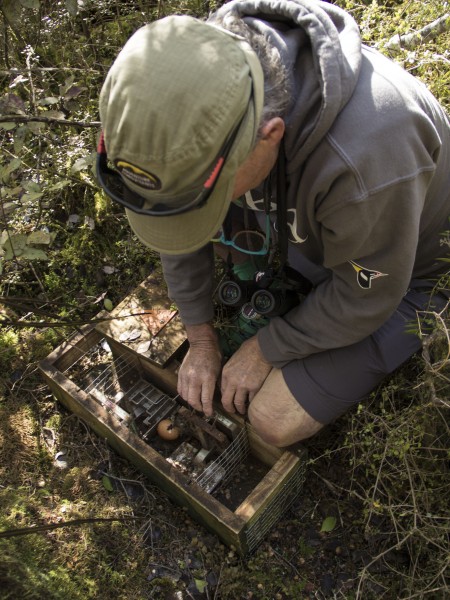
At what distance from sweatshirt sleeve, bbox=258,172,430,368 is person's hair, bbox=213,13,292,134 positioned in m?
0.35

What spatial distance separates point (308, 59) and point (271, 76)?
0.18 m

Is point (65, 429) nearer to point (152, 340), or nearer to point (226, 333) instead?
point (152, 340)

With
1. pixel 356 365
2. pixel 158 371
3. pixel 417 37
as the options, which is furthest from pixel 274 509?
pixel 417 37

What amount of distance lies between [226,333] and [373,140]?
4.07 ft

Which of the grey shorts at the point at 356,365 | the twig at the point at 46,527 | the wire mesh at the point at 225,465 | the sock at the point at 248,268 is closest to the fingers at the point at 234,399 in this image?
the wire mesh at the point at 225,465

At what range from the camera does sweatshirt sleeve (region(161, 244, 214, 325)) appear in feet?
7.32

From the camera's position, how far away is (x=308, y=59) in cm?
154

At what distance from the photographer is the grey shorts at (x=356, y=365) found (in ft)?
6.76

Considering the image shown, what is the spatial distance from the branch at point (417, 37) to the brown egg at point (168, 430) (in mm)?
2196

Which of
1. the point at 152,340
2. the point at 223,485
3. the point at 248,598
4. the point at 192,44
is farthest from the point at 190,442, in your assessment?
the point at 192,44

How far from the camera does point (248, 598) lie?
83.7 inches

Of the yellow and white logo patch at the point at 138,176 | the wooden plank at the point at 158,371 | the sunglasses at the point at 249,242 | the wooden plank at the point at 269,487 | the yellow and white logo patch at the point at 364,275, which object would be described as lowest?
the wooden plank at the point at 269,487

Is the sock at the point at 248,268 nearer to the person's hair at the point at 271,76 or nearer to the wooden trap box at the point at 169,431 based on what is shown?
the wooden trap box at the point at 169,431

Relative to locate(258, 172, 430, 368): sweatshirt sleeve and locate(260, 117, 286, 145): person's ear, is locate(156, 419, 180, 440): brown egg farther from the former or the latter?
locate(260, 117, 286, 145): person's ear
